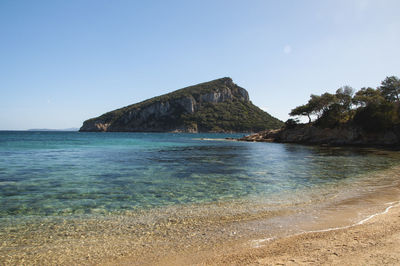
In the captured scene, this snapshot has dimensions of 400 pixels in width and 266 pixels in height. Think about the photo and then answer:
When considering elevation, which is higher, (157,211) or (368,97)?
(368,97)

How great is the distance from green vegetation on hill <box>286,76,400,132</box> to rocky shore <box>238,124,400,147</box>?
4.47ft

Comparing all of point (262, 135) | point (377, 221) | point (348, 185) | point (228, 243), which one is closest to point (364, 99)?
point (262, 135)

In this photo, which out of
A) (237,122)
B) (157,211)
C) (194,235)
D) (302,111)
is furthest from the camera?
(237,122)

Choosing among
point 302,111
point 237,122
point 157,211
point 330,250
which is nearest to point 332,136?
point 302,111

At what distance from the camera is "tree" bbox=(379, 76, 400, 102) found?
2426 inches

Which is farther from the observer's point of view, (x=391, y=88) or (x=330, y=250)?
(x=391, y=88)

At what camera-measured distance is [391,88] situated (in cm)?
6216

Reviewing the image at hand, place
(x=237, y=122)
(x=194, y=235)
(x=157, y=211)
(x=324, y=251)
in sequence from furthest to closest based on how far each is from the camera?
(x=237, y=122)
(x=157, y=211)
(x=194, y=235)
(x=324, y=251)

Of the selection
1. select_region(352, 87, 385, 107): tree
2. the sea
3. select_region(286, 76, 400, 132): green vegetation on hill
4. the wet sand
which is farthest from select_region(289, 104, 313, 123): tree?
the wet sand

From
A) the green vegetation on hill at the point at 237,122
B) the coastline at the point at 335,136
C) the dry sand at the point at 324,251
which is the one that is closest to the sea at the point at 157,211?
the dry sand at the point at 324,251

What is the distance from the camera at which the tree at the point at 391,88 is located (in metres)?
61.6

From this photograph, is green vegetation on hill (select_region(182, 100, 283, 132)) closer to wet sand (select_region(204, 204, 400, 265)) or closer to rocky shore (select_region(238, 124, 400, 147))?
rocky shore (select_region(238, 124, 400, 147))

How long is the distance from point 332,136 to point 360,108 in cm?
933

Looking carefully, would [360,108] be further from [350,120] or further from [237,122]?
[237,122]
